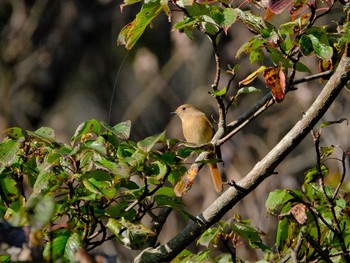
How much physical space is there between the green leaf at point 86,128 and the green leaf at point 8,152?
11 centimetres

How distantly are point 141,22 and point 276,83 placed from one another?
31 cm

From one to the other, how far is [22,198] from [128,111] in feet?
15.7

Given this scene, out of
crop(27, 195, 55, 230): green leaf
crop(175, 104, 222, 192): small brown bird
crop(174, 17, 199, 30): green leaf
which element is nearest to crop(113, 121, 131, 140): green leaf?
crop(174, 17, 199, 30): green leaf

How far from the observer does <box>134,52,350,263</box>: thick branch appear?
1.73 m

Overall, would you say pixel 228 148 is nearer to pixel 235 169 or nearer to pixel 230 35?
pixel 235 169

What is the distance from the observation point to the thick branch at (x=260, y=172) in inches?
68.2

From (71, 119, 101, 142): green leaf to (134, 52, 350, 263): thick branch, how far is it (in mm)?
271

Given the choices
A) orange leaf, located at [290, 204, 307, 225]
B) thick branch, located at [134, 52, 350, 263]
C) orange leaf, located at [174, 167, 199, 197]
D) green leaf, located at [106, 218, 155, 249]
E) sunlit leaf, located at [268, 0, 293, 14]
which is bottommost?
orange leaf, located at [290, 204, 307, 225]

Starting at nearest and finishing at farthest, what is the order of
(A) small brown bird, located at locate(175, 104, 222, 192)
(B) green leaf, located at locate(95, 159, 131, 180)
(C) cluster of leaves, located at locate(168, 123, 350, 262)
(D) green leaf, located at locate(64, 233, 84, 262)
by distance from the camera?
(D) green leaf, located at locate(64, 233, 84, 262) → (B) green leaf, located at locate(95, 159, 131, 180) → (C) cluster of leaves, located at locate(168, 123, 350, 262) → (A) small brown bird, located at locate(175, 104, 222, 192)

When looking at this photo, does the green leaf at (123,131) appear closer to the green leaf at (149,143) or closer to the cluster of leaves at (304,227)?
the green leaf at (149,143)

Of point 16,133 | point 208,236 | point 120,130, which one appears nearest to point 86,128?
point 120,130

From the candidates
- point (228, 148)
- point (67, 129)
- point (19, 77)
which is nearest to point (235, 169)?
point (228, 148)

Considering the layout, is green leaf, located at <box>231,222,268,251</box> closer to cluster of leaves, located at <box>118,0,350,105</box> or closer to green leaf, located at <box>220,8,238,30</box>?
cluster of leaves, located at <box>118,0,350,105</box>

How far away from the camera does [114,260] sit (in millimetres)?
1180
